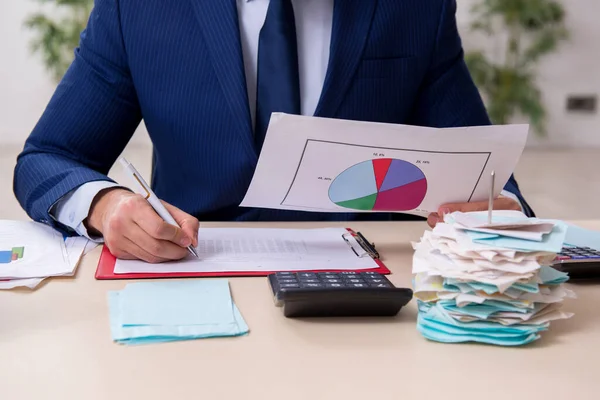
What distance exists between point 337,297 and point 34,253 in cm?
49

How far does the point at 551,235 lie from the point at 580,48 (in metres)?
5.67

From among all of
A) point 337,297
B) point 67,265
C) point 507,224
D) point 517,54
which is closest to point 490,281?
point 507,224

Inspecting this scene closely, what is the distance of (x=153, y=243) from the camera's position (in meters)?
1.02

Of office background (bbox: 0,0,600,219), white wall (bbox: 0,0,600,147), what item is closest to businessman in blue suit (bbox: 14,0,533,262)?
office background (bbox: 0,0,600,219)

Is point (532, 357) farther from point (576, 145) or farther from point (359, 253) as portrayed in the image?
point (576, 145)

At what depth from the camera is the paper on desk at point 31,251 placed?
988 millimetres

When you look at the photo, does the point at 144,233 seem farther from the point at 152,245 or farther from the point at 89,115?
the point at 89,115

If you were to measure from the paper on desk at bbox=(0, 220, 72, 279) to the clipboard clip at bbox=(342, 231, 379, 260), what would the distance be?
43cm

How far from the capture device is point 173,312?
2.75 ft

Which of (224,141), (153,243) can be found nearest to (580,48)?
(224,141)

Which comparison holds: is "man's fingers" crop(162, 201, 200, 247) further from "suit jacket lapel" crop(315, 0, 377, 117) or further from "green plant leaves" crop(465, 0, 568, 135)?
"green plant leaves" crop(465, 0, 568, 135)

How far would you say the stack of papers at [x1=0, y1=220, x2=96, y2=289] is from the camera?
0.97 metres

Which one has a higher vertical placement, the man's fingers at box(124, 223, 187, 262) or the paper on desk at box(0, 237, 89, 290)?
the man's fingers at box(124, 223, 187, 262)

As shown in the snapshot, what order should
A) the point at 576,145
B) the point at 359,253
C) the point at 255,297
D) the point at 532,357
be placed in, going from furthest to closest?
the point at 576,145 < the point at 359,253 < the point at 255,297 < the point at 532,357
